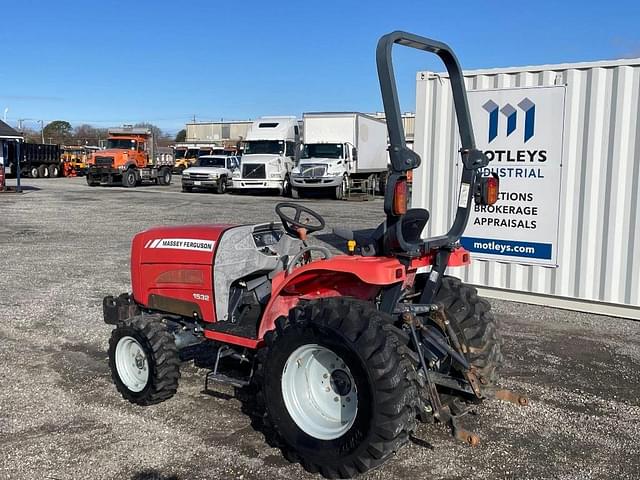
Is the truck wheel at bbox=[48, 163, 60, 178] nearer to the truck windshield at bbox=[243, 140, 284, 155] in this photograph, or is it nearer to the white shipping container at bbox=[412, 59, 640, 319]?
the truck windshield at bbox=[243, 140, 284, 155]

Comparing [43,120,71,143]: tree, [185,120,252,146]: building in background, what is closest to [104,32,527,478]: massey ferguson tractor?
[185,120,252,146]: building in background

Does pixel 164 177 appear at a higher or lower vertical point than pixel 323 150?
lower

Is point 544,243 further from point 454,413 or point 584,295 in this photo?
→ point 454,413

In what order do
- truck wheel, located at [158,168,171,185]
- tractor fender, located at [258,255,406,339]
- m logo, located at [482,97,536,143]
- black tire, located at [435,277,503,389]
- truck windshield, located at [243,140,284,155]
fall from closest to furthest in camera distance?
tractor fender, located at [258,255,406,339], black tire, located at [435,277,503,389], m logo, located at [482,97,536,143], truck windshield, located at [243,140,284,155], truck wheel, located at [158,168,171,185]

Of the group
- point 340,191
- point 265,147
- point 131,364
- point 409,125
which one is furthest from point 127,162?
point 131,364

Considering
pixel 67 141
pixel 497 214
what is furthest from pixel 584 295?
pixel 67 141

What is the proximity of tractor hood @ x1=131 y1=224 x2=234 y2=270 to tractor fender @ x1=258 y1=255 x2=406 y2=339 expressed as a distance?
55 centimetres

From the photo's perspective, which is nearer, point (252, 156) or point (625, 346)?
point (625, 346)

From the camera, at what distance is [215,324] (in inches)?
180

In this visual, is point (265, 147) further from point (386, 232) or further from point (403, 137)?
point (403, 137)

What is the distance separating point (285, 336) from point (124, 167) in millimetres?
32246

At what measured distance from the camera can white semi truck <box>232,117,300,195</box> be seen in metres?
28.6

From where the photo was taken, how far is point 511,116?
7.74m

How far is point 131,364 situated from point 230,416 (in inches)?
34.6
